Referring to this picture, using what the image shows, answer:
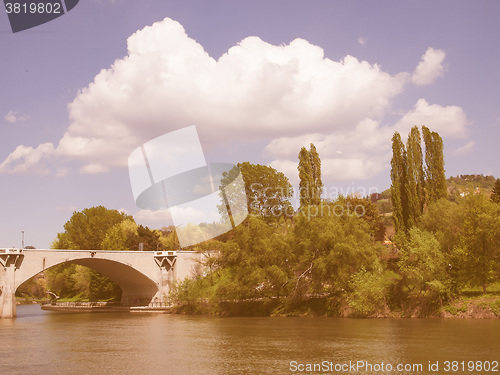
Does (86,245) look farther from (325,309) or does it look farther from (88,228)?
(325,309)

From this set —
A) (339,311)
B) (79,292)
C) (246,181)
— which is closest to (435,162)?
(339,311)

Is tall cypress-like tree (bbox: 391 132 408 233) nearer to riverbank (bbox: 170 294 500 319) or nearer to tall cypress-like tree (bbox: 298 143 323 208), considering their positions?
tall cypress-like tree (bbox: 298 143 323 208)

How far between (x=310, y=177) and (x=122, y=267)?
27.3 m

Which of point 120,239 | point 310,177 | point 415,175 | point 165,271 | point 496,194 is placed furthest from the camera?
point 120,239

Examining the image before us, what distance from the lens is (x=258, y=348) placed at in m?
28.3

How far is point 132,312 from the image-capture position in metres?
66.4

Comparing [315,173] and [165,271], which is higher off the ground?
[315,173]

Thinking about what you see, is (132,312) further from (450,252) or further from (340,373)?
(340,373)

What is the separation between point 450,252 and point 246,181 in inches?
1414

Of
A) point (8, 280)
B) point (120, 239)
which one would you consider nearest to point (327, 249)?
point (8, 280)

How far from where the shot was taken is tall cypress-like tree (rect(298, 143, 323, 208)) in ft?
210

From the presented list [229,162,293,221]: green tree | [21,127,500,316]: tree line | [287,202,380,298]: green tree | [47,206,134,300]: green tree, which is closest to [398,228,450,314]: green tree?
[21,127,500,316]: tree line

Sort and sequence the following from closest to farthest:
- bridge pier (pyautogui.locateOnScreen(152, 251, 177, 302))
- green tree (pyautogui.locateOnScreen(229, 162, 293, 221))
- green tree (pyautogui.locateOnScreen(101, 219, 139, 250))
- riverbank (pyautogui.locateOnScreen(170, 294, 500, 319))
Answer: riverbank (pyautogui.locateOnScreen(170, 294, 500, 319)) → bridge pier (pyautogui.locateOnScreen(152, 251, 177, 302)) → green tree (pyautogui.locateOnScreen(229, 162, 293, 221)) → green tree (pyautogui.locateOnScreen(101, 219, 139, 250))

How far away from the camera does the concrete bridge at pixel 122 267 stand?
184ft
